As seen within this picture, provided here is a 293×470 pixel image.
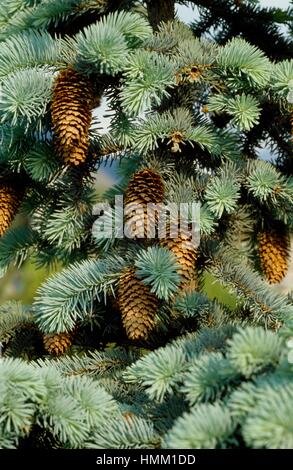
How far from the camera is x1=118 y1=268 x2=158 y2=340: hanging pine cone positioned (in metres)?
1.15

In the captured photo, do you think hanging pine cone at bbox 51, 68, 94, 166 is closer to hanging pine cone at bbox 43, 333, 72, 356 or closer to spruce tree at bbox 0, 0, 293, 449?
spruce tree at bbox 0, 0, 293, 449

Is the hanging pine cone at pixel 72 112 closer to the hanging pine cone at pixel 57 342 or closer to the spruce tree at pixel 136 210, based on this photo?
the spruce tree at pixel 136 210

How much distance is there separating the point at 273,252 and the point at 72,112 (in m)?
0.53

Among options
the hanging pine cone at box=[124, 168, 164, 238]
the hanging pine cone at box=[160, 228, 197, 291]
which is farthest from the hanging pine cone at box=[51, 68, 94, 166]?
the hanging pine cone at box=[160, 228, 197, 291]

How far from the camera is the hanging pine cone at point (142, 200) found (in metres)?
1.17

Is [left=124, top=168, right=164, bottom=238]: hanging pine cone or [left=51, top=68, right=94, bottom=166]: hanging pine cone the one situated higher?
[left=51, top=68, right=94, bottom=166]: hanging pine cone

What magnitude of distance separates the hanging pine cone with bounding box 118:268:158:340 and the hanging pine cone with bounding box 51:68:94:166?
24 cm

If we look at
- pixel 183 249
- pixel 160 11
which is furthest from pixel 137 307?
pixel 160 11

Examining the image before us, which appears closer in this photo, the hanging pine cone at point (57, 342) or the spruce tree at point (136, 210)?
the spruce tree at point (136, 210)

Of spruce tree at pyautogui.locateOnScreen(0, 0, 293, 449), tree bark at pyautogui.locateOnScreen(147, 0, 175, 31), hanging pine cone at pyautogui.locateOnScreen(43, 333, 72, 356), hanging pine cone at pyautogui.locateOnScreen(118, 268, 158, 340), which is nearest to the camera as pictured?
spruce tree at pyautogui.locateOnScreen(0, 0, 293, 449)

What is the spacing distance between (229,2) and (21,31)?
457 millimetres

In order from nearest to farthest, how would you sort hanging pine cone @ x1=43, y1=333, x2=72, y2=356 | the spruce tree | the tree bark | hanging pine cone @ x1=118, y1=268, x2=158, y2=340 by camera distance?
the spruce tree, hanging pine cone @ x1=118, y1=268, x2=158, y2=340, hanging pine cone @ x1=43, y1=333, x2=72, y2=356, the tree bark

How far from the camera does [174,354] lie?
0.96 meters

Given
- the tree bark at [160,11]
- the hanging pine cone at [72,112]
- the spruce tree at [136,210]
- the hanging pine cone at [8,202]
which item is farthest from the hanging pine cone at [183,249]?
the tree bark at [160,11]
